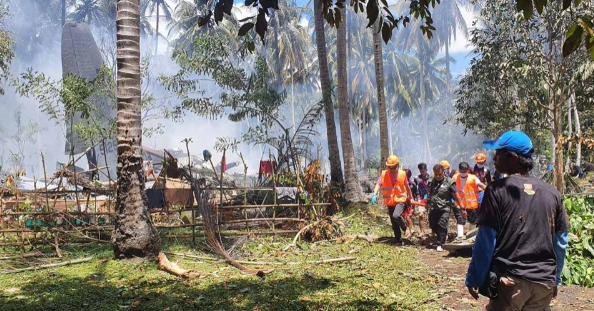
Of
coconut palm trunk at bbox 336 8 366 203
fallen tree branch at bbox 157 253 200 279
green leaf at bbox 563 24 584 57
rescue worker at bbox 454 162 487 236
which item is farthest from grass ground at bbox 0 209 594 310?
coconut palm trunk at bbox 336 8 366 203

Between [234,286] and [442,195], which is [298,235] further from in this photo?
[234,286]

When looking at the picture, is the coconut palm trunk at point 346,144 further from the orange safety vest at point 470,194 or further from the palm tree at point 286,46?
the palm tree at point 286,46

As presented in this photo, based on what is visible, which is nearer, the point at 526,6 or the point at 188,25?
the point at 526,6

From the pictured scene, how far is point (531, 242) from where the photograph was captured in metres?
2.88

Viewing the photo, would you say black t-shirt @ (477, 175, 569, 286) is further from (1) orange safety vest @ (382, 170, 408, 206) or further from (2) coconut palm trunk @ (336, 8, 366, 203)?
(2) coconut palm trunk @ (336, 8, 366, 203)

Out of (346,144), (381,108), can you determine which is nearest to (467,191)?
(346,144)

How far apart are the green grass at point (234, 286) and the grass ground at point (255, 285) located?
0.4 inches

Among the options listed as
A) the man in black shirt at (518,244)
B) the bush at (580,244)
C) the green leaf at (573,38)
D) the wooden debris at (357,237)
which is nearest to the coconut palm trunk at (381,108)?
the wooden debris at (357,237)

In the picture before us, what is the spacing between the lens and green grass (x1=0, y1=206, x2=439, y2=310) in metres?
5.68

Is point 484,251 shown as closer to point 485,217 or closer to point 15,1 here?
point 485,217

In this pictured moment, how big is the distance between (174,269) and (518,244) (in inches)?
218

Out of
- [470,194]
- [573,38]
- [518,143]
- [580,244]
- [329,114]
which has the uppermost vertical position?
[329,114]

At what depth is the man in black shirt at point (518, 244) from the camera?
2.86 metres

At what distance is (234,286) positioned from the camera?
6539 mm
